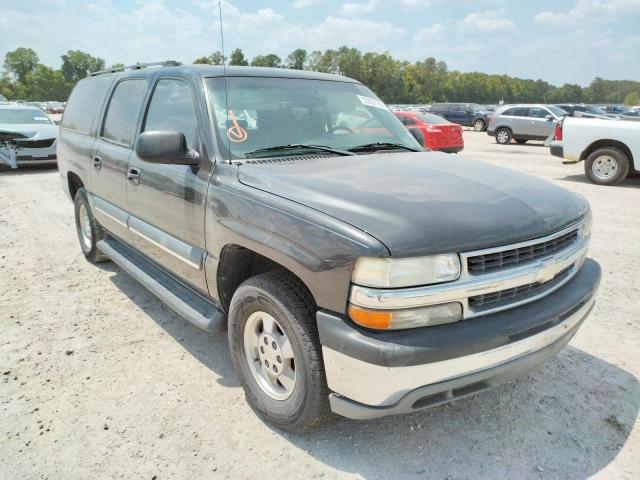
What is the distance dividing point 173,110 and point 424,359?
2.46 meters

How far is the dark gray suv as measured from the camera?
202cm

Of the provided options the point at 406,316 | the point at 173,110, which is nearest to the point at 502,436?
the point at 406,316

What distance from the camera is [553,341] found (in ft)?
7.81

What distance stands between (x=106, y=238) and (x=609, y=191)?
8.89 m

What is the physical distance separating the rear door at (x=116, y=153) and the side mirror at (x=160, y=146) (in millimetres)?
1166

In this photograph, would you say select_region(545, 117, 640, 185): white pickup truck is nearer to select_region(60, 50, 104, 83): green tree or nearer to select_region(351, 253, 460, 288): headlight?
select_region(351, 253, 460, 288): headlight

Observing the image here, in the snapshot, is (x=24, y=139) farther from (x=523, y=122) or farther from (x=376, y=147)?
(x=523, y=122)

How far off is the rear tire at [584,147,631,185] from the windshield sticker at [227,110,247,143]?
920 centimetres

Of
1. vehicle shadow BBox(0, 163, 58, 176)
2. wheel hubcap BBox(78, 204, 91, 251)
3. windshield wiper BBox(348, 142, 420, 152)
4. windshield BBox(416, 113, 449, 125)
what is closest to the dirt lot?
wheel hubcap BBox(78, 204, 91, 251)

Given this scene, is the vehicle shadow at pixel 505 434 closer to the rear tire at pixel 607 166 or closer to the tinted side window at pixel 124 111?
the tinted side window at pixel 124 111

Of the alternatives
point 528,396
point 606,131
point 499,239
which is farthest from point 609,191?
point 499,239

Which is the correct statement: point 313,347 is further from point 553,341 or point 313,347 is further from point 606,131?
point 606,131

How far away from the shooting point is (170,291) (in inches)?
136

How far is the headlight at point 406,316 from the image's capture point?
2.00 m
